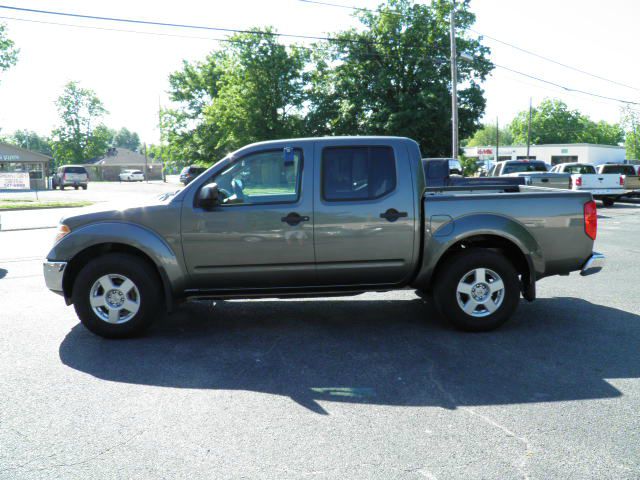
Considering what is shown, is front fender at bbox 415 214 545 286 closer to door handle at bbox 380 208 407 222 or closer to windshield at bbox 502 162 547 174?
door handle at bbox 380 208 407 222

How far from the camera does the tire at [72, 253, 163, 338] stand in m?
5.23

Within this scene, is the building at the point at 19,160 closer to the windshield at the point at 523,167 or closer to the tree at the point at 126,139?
the windshield at the point at 523,167

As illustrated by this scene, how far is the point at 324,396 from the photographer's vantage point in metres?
3.98

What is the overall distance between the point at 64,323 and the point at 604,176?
21.6 meters

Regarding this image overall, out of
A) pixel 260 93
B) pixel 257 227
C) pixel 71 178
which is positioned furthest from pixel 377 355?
pixel 71 178

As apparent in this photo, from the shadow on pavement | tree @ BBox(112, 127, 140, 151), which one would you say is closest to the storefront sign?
the shadow on pavement

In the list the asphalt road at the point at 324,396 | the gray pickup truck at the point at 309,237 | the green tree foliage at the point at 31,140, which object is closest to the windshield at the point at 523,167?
the asphalt road at the point at 324,396

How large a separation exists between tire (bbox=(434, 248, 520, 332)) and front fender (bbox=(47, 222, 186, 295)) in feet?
8.40

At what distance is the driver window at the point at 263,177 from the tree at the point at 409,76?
30.5 metres

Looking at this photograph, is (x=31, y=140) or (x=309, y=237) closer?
(x=309, y=237)

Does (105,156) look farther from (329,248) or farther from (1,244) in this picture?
(329,248)

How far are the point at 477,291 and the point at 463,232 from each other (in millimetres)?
611

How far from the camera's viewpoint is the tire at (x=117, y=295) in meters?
5.23

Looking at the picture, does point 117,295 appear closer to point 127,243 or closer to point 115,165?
point 127,243
